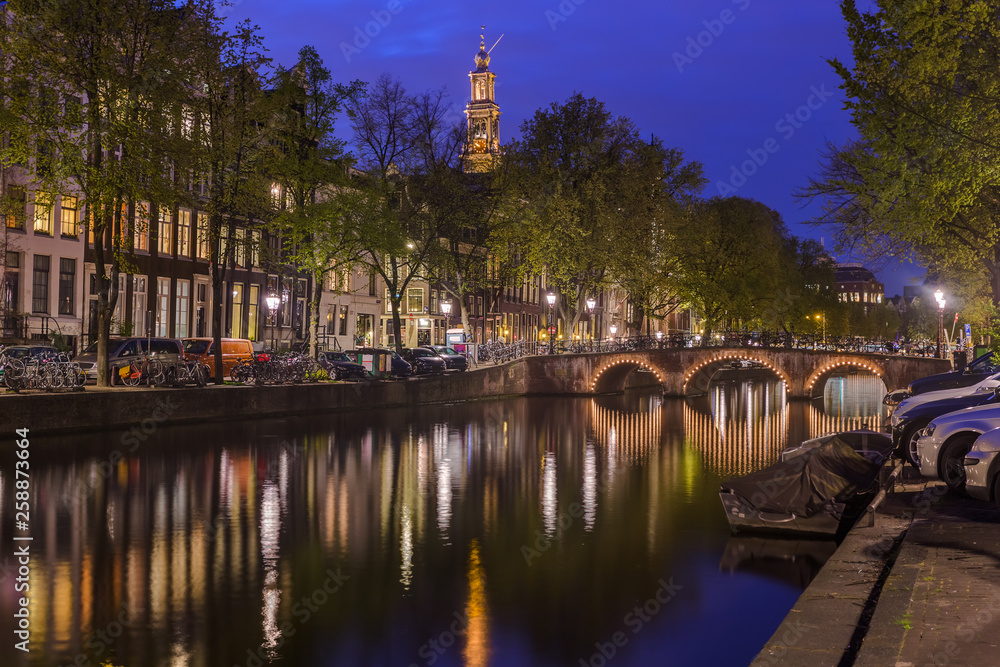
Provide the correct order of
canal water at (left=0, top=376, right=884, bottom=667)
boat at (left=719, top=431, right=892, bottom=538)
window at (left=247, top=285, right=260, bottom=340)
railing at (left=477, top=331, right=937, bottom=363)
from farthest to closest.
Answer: railing at (left=477, top=331, right=937, bottom=363) < window at (left=247, top=285, right=260, bottom=340) < boat at (left=719, top=431, right=892, bottom=538) < canal water at (left=0, top=376, right=884, bottom=667)

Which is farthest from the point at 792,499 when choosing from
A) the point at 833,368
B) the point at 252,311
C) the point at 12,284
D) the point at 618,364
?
the point at 618,364

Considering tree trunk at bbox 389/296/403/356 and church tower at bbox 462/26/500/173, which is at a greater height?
church tower at bbox 462/26/500/173

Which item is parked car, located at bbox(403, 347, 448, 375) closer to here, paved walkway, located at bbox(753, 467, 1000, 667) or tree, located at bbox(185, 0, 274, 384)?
tree, located at bbox(185, 0, 274, 384)

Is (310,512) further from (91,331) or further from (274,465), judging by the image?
(91,331)

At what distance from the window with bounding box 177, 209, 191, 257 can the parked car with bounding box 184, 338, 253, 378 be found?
1026 centimetres

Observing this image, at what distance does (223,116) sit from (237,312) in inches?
933

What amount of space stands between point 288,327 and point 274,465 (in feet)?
134

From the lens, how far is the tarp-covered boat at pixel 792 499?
18672mm

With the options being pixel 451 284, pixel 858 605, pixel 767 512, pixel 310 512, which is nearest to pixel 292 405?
pixel 310 512

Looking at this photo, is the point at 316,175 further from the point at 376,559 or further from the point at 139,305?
the point at 376,559

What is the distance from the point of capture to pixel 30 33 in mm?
31547

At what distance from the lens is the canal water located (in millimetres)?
11984

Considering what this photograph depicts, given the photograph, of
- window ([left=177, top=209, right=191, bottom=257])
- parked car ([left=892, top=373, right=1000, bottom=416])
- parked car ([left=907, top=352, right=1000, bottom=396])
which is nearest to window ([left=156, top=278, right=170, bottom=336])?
window ([left=177, top=209, right=191, bottom=257])

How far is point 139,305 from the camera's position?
52.5m
